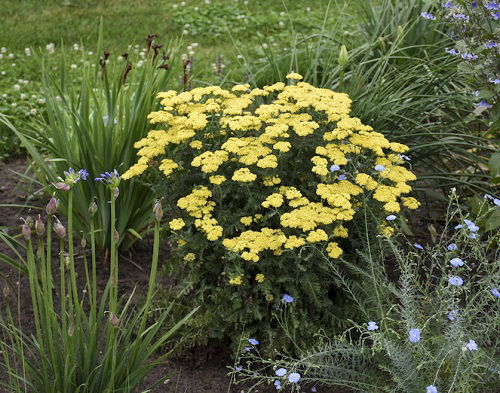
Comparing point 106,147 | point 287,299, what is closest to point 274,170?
point 287,299

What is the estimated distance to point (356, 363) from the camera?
8.84ft

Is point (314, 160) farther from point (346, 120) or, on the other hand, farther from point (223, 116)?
point (223, 116)

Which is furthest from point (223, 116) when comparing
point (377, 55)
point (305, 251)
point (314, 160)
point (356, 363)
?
point (377, 55)

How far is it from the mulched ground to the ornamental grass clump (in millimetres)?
168

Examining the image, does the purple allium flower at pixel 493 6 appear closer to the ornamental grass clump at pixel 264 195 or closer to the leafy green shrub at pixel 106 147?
the ornamental grass clump at pixel 264 195

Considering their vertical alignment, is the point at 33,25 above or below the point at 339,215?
below

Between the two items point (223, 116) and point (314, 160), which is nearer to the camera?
point (314, 160)

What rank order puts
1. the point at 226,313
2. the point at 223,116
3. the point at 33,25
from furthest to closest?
the point at 33,25 < the point at 223,116 < the point at 226,313

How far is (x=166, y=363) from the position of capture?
9.42ft

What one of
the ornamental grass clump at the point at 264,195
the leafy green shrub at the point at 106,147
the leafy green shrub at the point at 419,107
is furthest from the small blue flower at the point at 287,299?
the leafy green shrub at the point at 419,107

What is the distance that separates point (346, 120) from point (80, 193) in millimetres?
1395

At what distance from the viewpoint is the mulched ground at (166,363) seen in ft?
9.00

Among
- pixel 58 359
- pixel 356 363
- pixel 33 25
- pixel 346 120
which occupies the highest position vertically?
pixel 346 120

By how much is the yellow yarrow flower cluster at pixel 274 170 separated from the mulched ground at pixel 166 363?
51 centimetres
